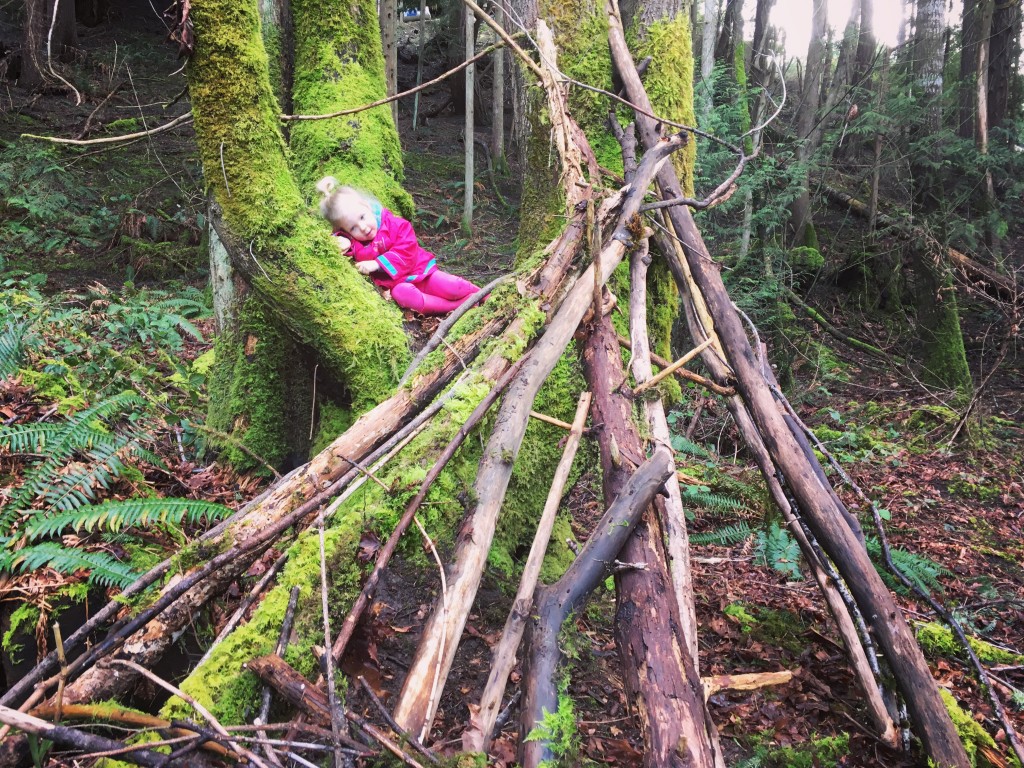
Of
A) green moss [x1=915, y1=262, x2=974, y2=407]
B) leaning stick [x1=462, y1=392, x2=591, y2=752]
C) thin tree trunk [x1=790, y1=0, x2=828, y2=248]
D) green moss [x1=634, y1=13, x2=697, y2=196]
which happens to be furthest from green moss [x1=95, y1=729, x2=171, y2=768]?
thin tree trunk [x1=790, y1=0, x2=828, y2=248]

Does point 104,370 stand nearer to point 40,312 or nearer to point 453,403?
point 40,312

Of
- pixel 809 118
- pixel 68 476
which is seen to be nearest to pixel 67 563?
pixel 68 476

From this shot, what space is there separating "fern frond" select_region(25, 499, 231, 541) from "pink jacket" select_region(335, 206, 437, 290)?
5.88ft

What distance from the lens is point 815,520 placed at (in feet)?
8.14

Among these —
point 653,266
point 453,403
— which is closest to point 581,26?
point 653,266

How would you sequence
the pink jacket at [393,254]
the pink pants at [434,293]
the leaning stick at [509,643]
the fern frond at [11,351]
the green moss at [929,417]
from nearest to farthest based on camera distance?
the leaning stick at [509,643] < the fern frond at [11,351] < the pink jacket at [393,254] < the pink pants at [434,293] < the green moss at [929,417]

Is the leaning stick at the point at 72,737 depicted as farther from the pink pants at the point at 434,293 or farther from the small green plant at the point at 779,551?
the small green plant at the point at 779,551

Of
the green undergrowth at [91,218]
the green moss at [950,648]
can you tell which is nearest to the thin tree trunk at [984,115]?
the green moss at [950,648]

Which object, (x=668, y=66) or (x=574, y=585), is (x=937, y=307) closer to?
(x=668, y=66)

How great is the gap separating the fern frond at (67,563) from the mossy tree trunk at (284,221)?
4.04 feet

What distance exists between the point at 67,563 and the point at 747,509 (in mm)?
4492

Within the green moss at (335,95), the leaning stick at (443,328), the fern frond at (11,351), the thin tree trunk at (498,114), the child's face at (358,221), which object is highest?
the thin tree trunk at (498,114)

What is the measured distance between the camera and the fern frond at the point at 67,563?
2340 mm

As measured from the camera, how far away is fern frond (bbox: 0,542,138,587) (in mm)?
2340
